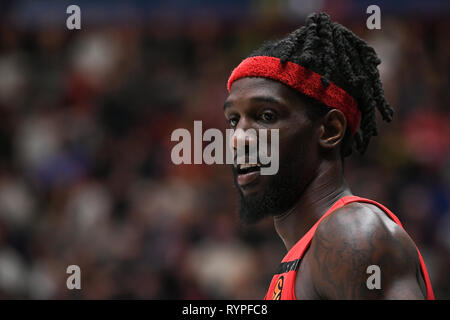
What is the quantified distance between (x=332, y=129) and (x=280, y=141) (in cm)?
28

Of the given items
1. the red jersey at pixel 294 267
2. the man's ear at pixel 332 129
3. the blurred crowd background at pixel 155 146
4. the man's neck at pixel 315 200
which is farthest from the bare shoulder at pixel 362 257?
the blurred crowd background at pixel 155 146

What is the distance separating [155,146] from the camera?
10.4 meters

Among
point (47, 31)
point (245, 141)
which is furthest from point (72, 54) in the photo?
point (245, 141)

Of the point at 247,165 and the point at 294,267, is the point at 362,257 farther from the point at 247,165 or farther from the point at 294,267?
the point at 247,165

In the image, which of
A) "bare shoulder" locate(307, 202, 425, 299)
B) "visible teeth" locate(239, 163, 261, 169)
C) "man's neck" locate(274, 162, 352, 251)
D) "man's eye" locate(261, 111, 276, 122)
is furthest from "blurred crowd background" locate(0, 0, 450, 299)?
"bare shoulder" locate(307, 202, 425, 299)

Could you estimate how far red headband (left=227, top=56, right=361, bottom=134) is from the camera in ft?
10.3

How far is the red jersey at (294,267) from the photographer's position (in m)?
2.81

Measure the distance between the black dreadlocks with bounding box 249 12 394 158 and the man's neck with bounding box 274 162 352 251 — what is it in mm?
158

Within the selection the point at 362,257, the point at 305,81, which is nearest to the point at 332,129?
the point at 305,81

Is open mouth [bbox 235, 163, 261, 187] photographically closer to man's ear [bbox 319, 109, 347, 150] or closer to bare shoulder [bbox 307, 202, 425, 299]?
man's ear [bbox 319, 109, 347, 150]

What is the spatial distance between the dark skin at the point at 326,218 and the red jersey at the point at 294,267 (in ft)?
0.10

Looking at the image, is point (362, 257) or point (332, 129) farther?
point (332, 129)

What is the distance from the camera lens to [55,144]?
10.6 meters

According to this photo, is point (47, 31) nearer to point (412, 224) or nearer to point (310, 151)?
point (412, 224)
